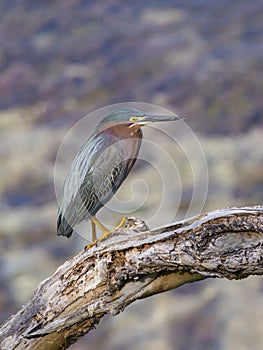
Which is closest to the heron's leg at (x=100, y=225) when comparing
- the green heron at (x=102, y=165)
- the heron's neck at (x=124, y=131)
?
the green heron at (x=102, y=165)

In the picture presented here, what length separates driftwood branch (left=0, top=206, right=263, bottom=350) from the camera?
110cm

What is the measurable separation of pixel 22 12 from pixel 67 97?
0.48 metres

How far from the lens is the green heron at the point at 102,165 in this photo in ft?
4.08

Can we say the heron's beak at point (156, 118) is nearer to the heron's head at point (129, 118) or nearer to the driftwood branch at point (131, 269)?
the heron's head at point (129, 118)

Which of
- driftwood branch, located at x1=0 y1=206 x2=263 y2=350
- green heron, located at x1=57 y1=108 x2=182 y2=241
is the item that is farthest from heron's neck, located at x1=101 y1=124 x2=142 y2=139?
driftwood branch, located at x1=0 y1=206 x2=263 y2=350

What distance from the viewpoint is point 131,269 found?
1233 mm

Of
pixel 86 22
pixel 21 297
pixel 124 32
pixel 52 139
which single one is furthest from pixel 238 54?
pixel 21 297

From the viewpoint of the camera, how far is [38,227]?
9.30 feet

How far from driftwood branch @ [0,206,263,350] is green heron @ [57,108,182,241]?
83 millimetres

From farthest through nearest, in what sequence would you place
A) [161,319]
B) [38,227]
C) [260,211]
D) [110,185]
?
[38,227]
[161,319]
[110,185]
[260,211]

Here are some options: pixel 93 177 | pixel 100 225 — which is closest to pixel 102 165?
pixel 93 177

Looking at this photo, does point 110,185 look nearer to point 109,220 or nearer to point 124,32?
point 109,220

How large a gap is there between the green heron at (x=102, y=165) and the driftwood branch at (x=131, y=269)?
0.08m

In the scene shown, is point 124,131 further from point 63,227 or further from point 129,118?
point 63,227
